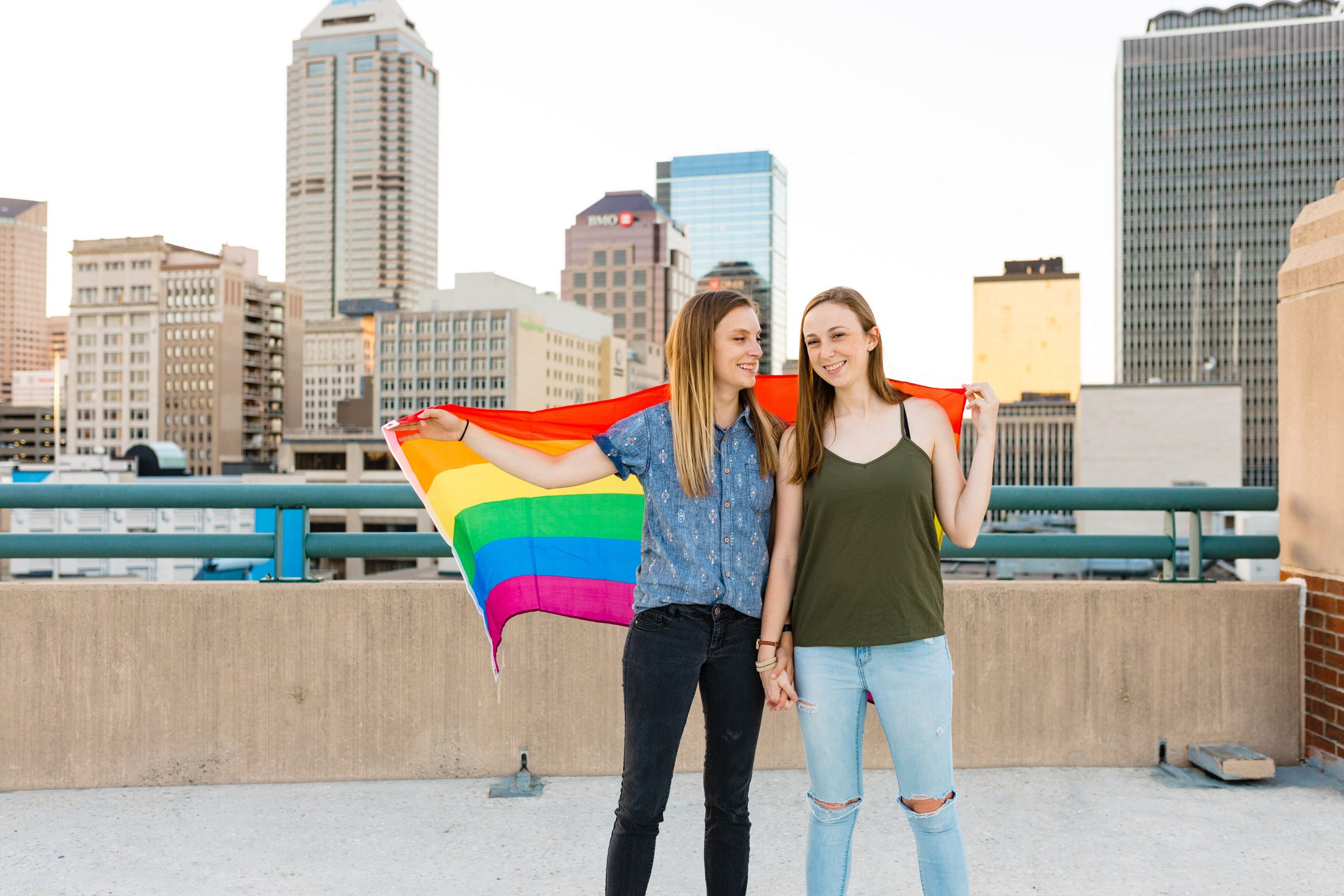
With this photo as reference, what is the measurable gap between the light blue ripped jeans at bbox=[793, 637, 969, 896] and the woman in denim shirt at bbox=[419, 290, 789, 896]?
0.16 metres

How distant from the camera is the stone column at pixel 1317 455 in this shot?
→ 500cm

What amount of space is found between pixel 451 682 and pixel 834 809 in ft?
8.48

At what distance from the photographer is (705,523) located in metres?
3.13

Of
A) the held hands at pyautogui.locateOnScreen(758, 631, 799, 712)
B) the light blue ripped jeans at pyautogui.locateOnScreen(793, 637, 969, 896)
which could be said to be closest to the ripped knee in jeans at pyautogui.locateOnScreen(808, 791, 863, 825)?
the light blue ripped jeans at pyautogui.locateOnScreen(793, 637, 969, 896)

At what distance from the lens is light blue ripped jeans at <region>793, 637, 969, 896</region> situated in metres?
3.01

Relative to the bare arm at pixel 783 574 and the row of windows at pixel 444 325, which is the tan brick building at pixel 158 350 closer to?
the row of windows at pixel 444 325

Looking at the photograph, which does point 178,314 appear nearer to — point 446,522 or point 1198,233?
point 1198,233

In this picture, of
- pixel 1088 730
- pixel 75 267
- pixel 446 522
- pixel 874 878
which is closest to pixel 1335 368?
pixel 1088 730

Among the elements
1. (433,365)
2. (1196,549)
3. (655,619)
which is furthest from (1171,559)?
(433,365)

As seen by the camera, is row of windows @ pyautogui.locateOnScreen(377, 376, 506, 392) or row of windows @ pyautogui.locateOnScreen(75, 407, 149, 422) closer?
row of windows @ pyautogui.locateOnScreen(377, 376, 506, 392)

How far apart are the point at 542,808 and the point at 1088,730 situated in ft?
9.20

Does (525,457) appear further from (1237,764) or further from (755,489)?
(1237,764)

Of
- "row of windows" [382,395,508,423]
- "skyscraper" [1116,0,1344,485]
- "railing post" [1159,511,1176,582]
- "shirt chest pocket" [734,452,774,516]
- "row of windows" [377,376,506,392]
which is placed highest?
"skyscraper" [1116,0,1344,485]

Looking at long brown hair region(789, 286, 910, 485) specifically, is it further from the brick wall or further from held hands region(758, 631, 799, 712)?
the brick wall
